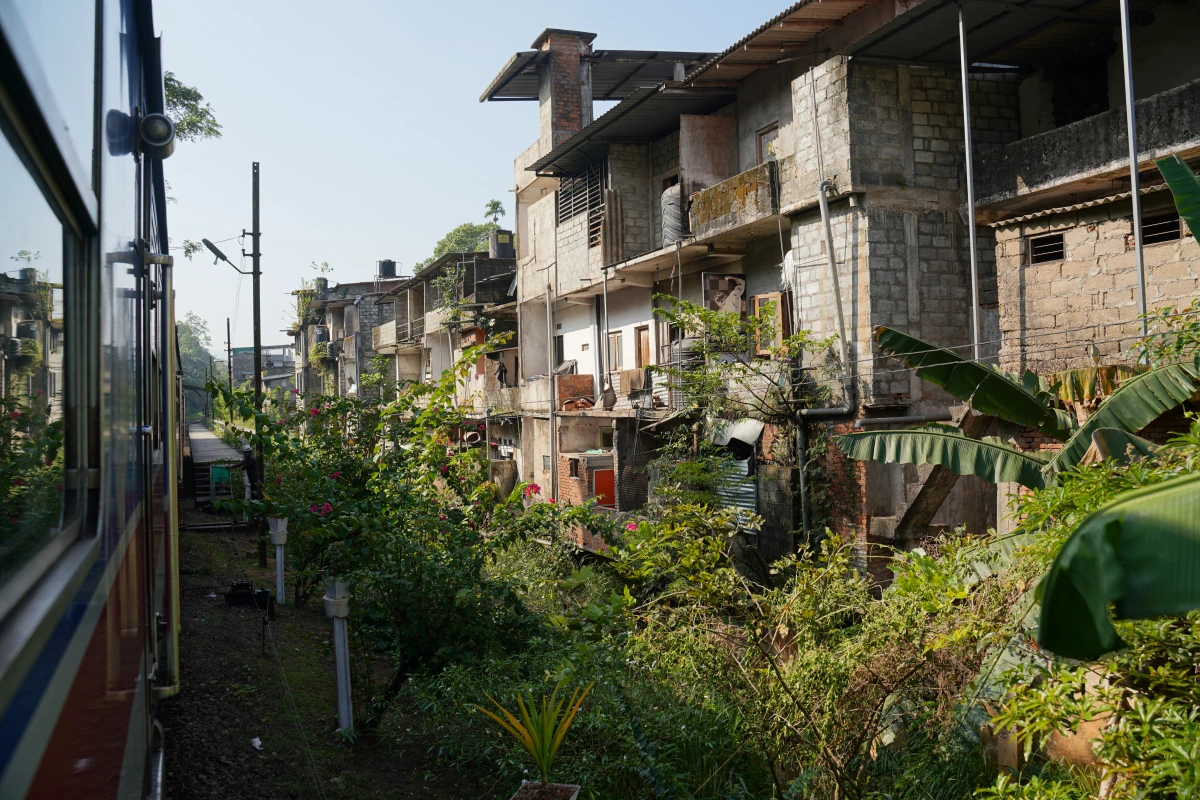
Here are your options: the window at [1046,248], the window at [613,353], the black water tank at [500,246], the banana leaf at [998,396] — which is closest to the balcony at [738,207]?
the window at [1046,248]

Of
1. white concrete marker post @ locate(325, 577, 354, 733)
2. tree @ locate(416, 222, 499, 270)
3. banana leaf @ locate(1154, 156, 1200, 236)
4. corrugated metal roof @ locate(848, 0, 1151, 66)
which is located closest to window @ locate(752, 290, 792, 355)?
corrugated metal roof @ locate(848, 0, 1151, 66)

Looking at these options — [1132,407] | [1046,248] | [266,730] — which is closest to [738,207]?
[1046,248]

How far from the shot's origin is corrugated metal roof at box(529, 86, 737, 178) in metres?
17.2

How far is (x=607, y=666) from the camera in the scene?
7.29m

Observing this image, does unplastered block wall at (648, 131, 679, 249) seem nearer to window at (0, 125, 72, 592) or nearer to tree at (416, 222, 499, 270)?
window at (0, 125, 72, 592)

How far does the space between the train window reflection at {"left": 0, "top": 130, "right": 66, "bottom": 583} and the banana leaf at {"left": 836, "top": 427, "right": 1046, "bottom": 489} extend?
7.52 meters

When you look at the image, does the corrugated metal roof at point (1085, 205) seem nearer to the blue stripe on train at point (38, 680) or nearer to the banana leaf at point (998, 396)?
the banana leaf at point (998, 396)

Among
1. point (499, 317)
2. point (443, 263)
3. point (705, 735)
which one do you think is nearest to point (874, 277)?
point (705, 735)

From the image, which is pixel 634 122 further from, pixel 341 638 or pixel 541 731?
pixel 541 731

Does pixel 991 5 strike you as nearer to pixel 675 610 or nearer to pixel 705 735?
pixel 675 610

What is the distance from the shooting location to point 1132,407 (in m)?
7.05

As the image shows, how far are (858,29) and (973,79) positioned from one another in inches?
73.7

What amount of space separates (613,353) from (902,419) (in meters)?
9.81

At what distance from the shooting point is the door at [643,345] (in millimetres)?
20328
